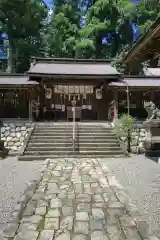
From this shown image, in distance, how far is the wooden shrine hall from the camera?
20562mm

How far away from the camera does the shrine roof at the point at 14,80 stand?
790 inches

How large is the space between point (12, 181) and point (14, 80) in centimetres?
1423

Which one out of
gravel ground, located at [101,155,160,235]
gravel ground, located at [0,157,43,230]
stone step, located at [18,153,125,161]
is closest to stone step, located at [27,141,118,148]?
stone step, located at [18,153,125,161]

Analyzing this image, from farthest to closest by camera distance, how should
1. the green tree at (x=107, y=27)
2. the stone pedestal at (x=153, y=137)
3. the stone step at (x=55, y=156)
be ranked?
the green tree at (x=107, y=27)
the stone pedestal at (x=153, y=137)
the stone step at (x=55, y=156)

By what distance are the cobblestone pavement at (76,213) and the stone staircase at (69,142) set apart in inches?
225

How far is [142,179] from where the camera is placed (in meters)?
8.30

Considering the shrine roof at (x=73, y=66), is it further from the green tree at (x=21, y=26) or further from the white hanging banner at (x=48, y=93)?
the green tree at (x=21, y=26)

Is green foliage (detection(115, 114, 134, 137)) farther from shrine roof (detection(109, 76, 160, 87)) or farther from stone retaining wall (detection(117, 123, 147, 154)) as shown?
shrine roof (detection(109, 76, 160, 87))

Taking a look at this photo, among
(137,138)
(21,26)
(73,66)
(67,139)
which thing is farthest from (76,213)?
(21,26)

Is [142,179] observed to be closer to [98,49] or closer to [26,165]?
[26,165]

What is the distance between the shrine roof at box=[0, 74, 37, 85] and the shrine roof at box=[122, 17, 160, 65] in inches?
590

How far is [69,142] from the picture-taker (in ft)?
50.7

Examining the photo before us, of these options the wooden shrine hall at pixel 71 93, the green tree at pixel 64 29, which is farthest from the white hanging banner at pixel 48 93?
the green tree at pixel 64 29

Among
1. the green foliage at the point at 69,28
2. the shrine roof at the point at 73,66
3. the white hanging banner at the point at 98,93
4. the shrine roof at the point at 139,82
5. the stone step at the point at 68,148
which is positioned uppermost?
the green foliage at the point at 69,28
